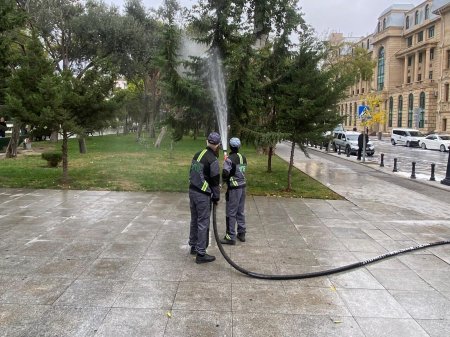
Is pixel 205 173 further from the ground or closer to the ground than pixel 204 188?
further from the ground

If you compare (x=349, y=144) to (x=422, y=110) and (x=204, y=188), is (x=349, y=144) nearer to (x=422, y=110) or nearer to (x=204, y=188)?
(x=204, y=188)

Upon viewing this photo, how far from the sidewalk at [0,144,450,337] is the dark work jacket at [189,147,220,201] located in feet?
3.32

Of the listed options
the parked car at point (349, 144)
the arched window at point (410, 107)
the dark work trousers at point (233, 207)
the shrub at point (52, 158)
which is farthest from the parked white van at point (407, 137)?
the dark work trousers at point (233, 207)

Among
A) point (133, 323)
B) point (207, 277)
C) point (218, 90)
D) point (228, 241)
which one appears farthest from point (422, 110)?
point (133, 323)

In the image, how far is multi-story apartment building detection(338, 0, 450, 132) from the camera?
57359 millimetres

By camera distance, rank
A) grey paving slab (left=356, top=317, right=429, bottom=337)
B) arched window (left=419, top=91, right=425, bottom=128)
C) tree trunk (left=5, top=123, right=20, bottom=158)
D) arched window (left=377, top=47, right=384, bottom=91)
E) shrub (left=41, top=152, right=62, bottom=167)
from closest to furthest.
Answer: grey paving slab (left=356, top=317, right=429, bottom=337)
shrub (left=41, top=152, right=62, bottom=167)
tree trunk (left=5, top=123, right=20, bottom=158)
arched window (left=419, top=91, right=425, bottom=128)
arched window (left=377, top=47, right=384, bottom=91)

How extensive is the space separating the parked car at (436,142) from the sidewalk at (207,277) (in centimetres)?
3082

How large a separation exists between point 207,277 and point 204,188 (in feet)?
3.73

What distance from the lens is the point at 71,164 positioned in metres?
17.9

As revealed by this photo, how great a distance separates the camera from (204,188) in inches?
224

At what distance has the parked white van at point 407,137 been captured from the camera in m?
42.4

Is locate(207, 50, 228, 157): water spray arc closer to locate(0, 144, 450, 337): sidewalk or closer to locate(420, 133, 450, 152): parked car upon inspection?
locate(0, 144, 450, 337): sidewalk

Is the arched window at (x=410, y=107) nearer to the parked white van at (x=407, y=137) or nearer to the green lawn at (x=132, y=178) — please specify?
the parked white van at (x=407, y=137)

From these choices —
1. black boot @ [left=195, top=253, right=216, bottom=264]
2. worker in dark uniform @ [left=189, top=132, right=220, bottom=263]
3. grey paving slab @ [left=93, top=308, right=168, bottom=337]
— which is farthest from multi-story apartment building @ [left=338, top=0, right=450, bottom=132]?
grey paving slab @ [left=93, top=308, right=168, bottom=337]
